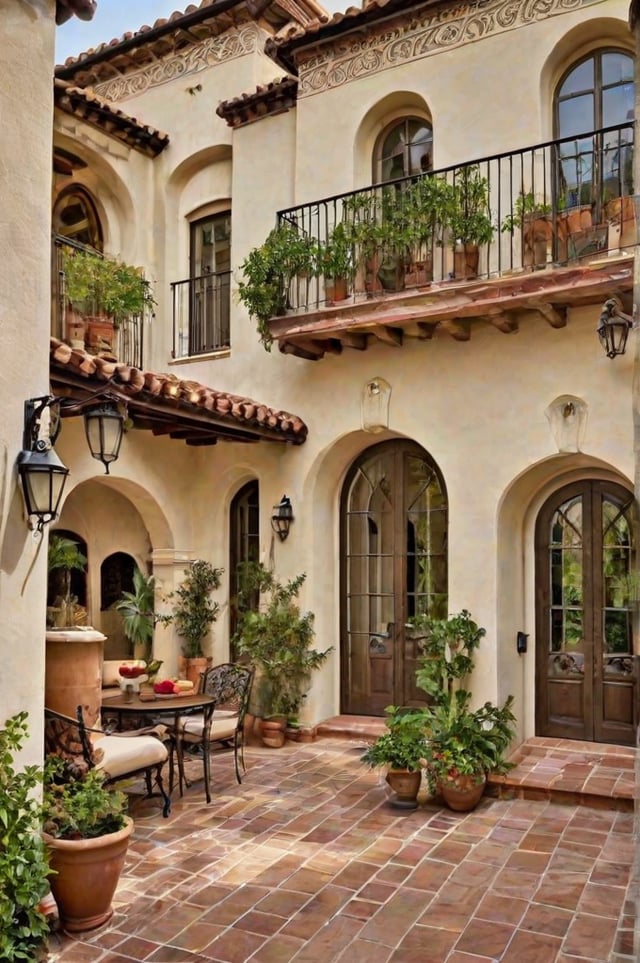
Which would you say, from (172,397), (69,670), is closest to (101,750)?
(69,670)

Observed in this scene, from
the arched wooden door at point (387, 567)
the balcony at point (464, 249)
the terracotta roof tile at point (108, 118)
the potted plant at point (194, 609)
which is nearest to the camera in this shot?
the balcony at point (464, 249)

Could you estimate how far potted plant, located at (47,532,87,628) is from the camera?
9828 mm

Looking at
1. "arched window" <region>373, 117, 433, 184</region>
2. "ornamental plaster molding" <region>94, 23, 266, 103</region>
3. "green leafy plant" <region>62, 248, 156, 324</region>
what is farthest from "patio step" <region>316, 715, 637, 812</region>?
"ornamental plaster molding" <region>94, 23, 266, 103</region>

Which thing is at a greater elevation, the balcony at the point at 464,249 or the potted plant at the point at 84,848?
the balcony at the point at 464,249

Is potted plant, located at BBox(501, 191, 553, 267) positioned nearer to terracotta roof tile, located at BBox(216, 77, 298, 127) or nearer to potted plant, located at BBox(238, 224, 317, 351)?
potted plant, located at BBox(238, 224, 317, 351)

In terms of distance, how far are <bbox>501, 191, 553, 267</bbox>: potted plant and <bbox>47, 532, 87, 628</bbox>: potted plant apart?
6.14 m

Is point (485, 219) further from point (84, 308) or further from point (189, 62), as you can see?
point (189, 62)

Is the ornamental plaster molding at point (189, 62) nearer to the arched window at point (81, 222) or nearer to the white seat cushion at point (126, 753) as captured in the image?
the arched window at point (81, 222)

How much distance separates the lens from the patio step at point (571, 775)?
6922mm

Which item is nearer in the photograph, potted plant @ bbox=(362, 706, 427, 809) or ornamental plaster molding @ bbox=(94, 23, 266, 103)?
potted plant @ bbox=(362, 706, 427, 809)

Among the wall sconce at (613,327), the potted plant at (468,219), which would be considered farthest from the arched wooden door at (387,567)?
the wall sconce at (613,327)

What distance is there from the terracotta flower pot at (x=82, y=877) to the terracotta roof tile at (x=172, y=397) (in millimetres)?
2991

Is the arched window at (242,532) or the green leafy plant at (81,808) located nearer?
the green leafy plant at (81,808)

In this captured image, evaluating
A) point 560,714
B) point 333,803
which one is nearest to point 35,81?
point 333,803
